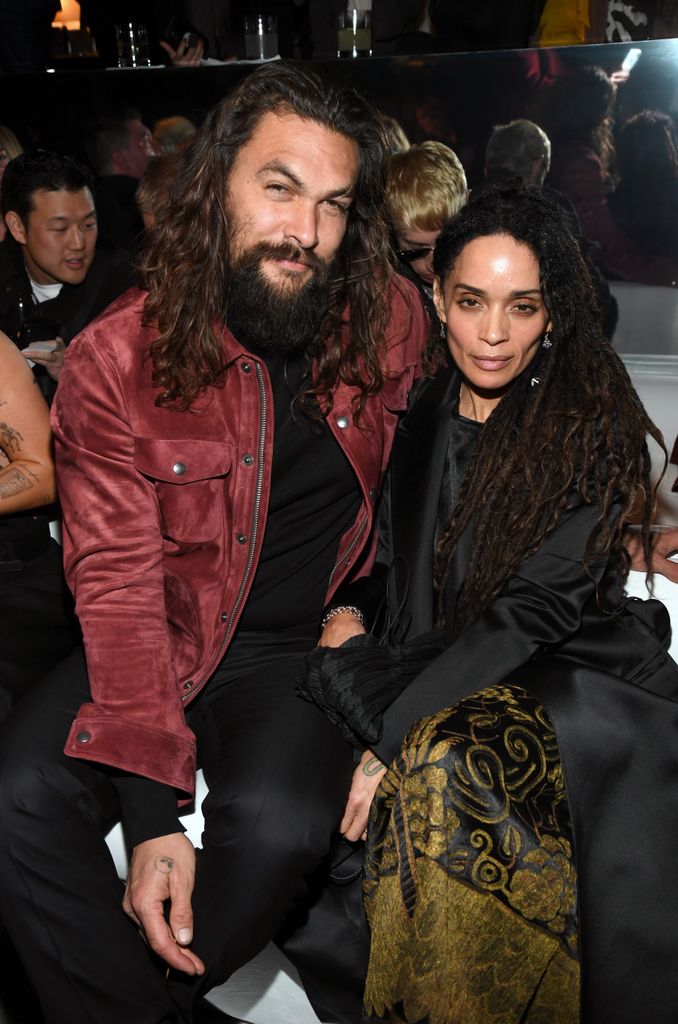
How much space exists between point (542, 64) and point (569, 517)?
9.68 feet

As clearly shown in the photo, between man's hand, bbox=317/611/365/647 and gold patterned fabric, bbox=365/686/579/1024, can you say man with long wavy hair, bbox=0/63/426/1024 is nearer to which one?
man's hand, bbox=317/611/365/647

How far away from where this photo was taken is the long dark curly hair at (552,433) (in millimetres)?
1888

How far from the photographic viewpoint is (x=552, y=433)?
1934 mm

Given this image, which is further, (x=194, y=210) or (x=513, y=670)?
(x=194, y=210)

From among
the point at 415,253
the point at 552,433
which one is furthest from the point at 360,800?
the point at 415,253

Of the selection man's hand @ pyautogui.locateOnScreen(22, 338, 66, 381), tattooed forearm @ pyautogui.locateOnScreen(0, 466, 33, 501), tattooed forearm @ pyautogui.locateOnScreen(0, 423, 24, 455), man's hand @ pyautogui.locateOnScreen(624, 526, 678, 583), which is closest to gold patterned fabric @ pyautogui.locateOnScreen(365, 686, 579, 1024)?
man's hand @ pyautogui.locateOnScreen(624, 526, 678, 583)

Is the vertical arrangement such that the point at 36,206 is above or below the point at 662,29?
below

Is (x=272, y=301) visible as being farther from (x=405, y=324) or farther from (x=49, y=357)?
(x=49, y=357)

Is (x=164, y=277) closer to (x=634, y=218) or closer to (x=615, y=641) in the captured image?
(x=615, y=641)

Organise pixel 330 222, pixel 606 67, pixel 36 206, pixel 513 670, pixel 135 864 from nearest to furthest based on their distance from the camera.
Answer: pixel 135 864 → pixel 513 670 → pixel 330 222 → pixel 36 206 → pixel 606 67

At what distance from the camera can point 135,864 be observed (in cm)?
168

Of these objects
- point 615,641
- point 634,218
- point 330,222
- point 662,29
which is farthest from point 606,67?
point 615,641

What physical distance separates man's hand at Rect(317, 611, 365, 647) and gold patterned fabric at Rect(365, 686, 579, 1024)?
1.10ft

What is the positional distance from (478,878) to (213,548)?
811 millimetres
